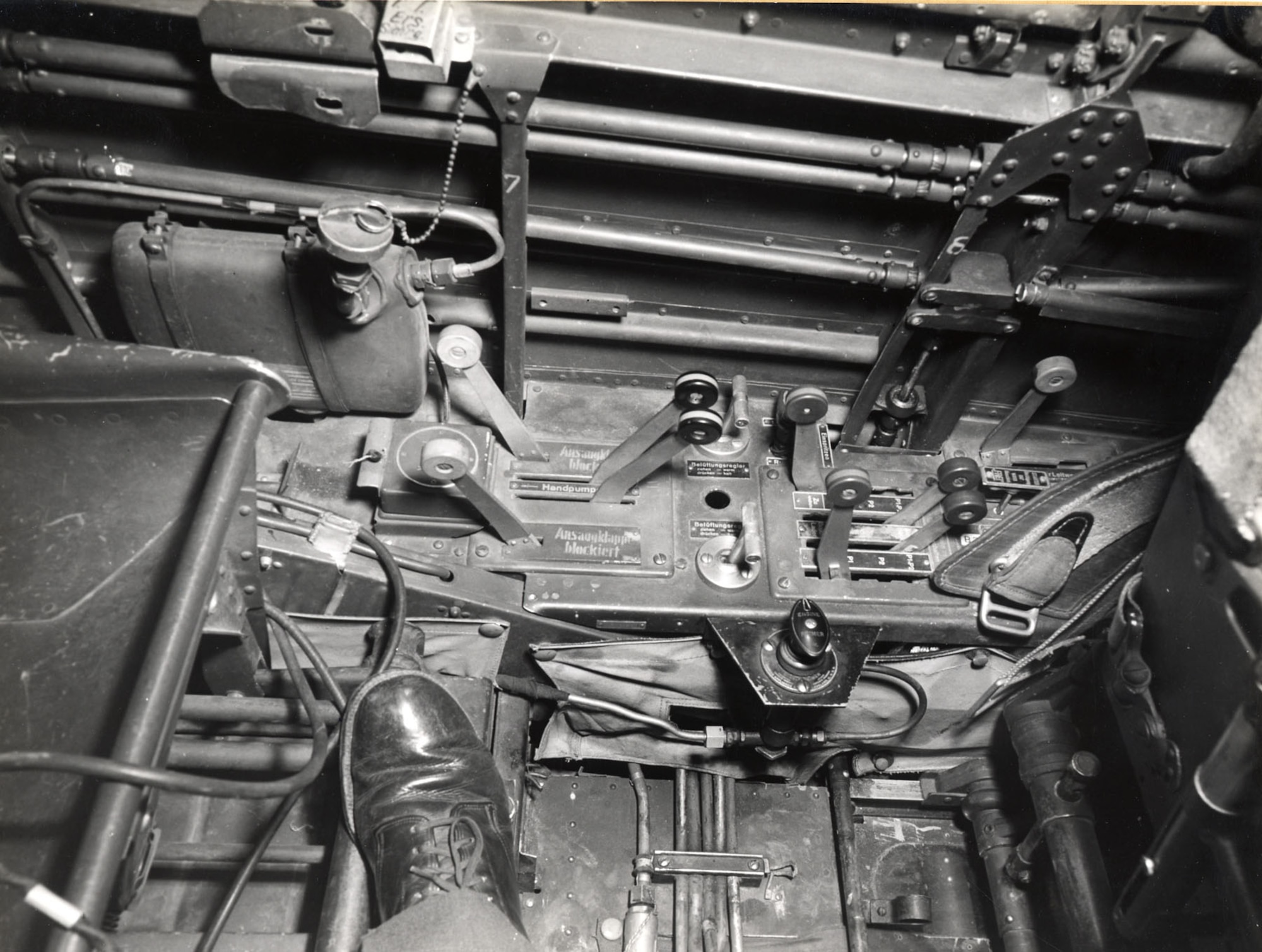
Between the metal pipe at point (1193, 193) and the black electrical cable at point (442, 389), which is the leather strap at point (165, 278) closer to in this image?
the black electrical cable at point (442, 389)

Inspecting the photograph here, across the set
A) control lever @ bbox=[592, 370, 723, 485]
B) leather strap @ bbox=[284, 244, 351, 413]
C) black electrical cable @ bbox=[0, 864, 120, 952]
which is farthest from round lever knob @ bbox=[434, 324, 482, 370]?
black electrical cable @ bbox=[0, 864, 120, 952]

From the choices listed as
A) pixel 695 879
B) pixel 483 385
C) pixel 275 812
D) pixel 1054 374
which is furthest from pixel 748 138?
pixel 695 879

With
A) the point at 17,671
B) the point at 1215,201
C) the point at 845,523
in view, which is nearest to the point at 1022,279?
the point at 1215,201

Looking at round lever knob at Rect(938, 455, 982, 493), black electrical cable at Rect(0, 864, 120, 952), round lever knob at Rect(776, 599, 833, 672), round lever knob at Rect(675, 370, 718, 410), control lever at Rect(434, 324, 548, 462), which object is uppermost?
control lever at Rect(434, 324, 548, 462)

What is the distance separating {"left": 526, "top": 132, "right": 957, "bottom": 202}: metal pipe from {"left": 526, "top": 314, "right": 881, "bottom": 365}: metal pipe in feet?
1.65

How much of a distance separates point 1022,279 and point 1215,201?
401 mm

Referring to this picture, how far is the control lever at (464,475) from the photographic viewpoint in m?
1.85

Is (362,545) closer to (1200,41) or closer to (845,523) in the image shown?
(845,523)

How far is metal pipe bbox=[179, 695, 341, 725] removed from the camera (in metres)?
1.81

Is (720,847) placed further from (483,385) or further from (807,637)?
(483,385)

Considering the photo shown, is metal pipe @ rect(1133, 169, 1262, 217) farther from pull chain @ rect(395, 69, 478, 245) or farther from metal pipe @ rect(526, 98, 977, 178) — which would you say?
pull chain @ rect(395, 69, 478, 245)

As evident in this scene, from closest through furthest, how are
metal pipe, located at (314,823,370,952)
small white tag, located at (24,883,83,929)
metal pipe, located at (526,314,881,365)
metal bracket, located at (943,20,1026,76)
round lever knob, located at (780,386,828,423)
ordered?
small white tag, located at (24,883,83,929)
metal pipe, located at (314,823,370,952)
metal bracket, located at (943,20,1026,76)
round lever knob, located at (780,386,828,423)
metal pipe, located at (526,314,881,365)

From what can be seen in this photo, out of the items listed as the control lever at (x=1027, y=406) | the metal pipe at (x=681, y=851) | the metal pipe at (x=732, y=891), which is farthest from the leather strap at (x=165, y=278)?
the control lever at (x=1027, y=406)

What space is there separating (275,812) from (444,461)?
0.78 meters
